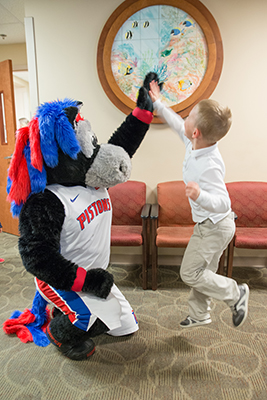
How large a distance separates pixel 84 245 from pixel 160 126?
1745 mm

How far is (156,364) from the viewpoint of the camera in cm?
157

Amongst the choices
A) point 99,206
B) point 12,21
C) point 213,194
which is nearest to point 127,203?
point 99,206

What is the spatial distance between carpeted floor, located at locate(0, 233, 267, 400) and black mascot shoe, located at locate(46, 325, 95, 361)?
3 cm

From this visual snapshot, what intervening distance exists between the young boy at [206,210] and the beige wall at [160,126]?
49.1 inches

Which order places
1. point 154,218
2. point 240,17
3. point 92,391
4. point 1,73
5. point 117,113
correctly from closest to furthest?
point 92,391
point 154,218
point 240,17
point 117,113
point 1,73

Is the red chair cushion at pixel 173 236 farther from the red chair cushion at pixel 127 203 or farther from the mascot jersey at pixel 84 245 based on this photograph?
the mascot jersey at pixel 84 245

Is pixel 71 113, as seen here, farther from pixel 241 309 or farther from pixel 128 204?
pixel 128 204

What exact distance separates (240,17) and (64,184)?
233cm

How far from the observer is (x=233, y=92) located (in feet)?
8.95

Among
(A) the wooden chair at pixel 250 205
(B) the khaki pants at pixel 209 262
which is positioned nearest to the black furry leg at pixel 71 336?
(B) the khaki pants at pixel 209 262

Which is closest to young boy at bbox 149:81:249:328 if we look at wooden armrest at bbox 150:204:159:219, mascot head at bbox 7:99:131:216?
mascot head at bbox 7:99:131:216

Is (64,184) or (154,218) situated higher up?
(64,184)

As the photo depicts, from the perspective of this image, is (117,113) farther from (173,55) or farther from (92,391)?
(92,391)

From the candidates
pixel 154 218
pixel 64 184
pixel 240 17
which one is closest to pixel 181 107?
pixel 240 17
